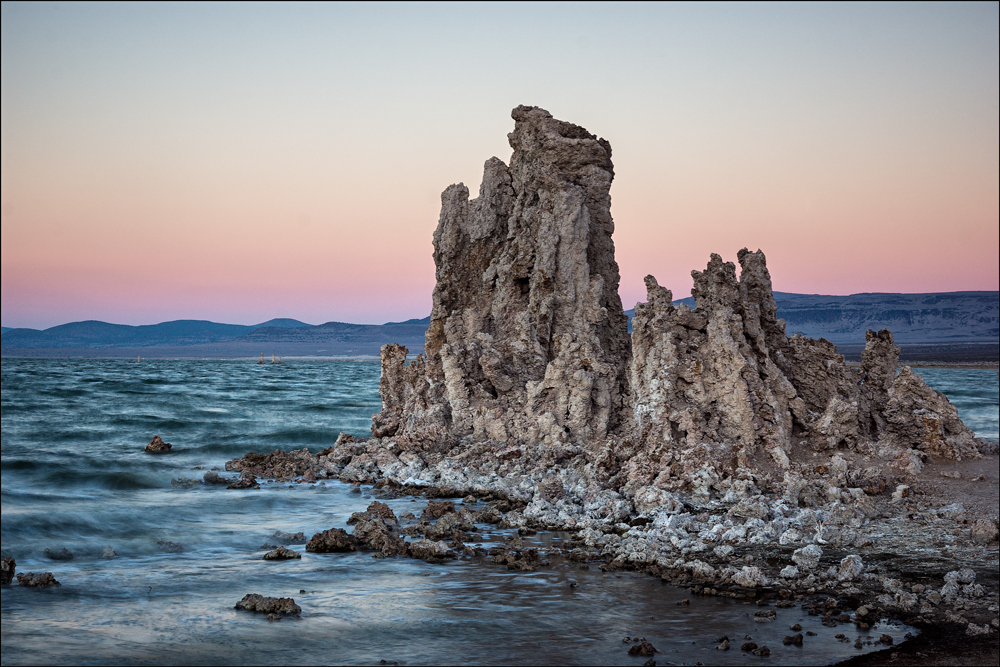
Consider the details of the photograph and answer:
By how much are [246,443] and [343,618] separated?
708 inches

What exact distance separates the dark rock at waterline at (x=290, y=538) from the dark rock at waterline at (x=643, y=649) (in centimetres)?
698

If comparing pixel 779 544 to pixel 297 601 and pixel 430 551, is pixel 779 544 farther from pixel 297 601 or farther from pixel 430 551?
pixel 297 601

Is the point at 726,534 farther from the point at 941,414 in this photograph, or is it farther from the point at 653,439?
the point at 941,414

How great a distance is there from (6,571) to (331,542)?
4479 mm

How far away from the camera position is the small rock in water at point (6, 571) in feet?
36.7

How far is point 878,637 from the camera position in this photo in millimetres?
8367

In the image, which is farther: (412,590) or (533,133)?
(533,133)

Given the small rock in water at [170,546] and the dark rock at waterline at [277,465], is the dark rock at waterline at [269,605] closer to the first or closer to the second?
the small rock in water at [170,546]

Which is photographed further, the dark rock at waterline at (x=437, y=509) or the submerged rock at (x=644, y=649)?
the dark rock at waterline at (x=437, y=509)

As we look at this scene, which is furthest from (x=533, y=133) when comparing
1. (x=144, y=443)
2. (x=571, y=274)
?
(x=144, y=443)

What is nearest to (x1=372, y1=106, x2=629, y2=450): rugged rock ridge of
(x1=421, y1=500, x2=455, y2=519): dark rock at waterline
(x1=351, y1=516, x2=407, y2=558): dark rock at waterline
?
(x1=421, y1=500, x2=455, y2=519): dark rock at waterline

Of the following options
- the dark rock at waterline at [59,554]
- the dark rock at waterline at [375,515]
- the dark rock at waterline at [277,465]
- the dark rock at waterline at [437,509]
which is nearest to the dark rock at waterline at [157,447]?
the dark rock at waterline at [277,465]

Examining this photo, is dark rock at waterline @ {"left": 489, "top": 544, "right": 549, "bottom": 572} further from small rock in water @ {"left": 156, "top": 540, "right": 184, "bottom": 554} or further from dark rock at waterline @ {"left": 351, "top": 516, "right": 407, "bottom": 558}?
small rock in water @ {"left": 156, "top": 540, "right": 184, "bottom": 554}

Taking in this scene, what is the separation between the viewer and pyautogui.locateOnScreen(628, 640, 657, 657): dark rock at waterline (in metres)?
8.30
